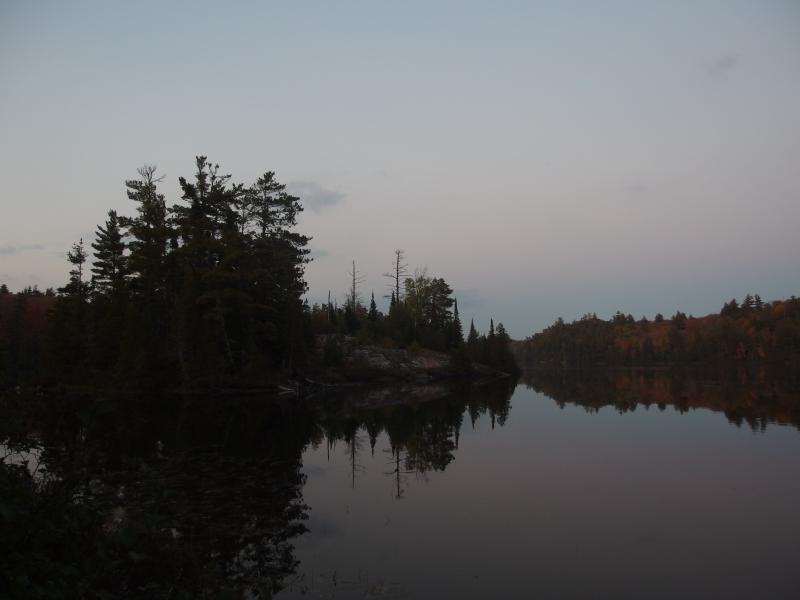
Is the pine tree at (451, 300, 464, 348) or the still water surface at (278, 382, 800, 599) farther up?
the pine tree at (451, 300, 464, 348)

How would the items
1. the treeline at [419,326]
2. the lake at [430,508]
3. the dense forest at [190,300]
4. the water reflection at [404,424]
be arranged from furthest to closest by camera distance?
the treeline at [419,326] < the dense forest at [190,300] < the water reflection at [404,424] < the lake at [430,508]

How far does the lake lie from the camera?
774 cm

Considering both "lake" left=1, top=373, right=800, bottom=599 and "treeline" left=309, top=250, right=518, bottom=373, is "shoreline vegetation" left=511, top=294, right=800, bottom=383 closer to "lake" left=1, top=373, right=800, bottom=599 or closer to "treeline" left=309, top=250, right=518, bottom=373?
"treeline" left=309, top=250, right=518, bottom=373

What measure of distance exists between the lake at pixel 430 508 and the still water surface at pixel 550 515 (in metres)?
0.05

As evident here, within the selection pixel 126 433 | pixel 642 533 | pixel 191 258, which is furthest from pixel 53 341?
pixel 642 533

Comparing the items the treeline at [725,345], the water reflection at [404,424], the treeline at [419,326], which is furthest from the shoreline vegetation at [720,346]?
the water reflection at [404,424]

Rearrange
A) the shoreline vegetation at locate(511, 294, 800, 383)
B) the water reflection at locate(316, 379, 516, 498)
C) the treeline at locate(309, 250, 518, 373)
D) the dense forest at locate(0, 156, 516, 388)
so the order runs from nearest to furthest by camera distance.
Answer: the water reflection at locate(316, 379, 516, 498) < the dense forest at locate(0, 156, 516, 388) < the treeline at locate(309, 250, 518, 373) < the shoreline vegetation at locate(511, 294, 800, 383)

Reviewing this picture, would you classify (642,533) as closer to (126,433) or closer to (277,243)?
(126,433)

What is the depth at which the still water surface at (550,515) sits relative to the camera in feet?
27.6

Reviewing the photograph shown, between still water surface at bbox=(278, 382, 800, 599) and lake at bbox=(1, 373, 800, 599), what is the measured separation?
0.05 m

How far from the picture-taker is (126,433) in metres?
21.8

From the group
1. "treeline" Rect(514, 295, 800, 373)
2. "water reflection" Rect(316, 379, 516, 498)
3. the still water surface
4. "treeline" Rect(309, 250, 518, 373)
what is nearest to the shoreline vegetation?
"treeline" Rect(514, 295, 800, 373)

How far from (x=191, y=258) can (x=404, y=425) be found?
2724cm

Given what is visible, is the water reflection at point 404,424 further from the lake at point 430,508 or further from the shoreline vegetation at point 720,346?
the shoreline vegetation at point 720,346
